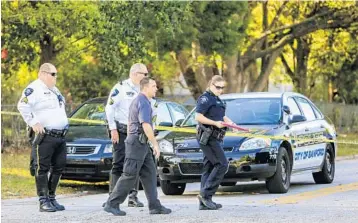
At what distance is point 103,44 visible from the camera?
73.9 feet

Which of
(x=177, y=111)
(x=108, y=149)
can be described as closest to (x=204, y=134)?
(x=108, y=149)

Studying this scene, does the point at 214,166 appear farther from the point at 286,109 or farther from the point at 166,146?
the point at 286,109

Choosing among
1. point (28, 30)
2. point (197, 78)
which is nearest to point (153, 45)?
point (28, 30)

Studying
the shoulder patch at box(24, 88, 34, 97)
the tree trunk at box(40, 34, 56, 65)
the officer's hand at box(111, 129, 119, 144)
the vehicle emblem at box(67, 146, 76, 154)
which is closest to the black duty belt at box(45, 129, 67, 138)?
the shoulder patch at box(24, 88, 34, 97)

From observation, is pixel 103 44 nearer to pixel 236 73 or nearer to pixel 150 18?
A: pixel 150 18

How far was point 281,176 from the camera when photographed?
13203mm

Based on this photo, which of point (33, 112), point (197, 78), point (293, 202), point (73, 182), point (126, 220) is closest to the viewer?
point (126, 220)

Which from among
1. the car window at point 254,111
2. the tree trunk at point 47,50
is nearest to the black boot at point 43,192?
the car window at point 254,111

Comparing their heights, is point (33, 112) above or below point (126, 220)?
above

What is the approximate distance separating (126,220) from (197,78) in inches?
818

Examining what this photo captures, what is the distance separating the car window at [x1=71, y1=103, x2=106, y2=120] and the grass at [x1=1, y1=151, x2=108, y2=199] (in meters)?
1.22

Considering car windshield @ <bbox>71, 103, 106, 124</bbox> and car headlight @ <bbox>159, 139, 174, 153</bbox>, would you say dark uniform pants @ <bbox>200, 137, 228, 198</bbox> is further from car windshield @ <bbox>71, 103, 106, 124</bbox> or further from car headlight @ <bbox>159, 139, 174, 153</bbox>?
car windshield @ <bbox>71, 103, 106, 124</bbox>

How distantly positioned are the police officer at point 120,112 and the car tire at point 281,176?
243cm

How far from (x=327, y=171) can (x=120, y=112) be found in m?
5.22
